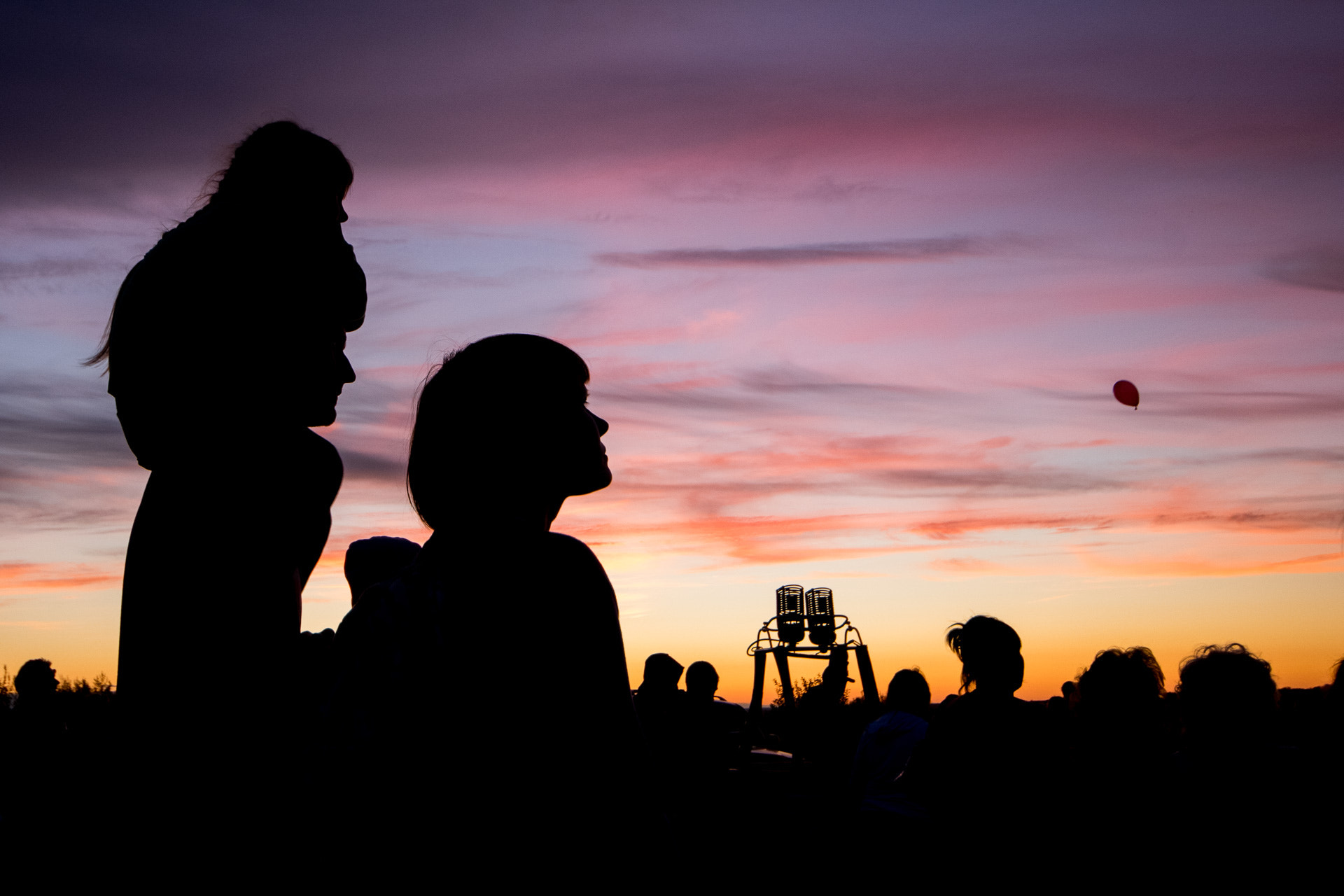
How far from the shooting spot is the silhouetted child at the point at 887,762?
592 cm

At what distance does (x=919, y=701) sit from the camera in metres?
7.37

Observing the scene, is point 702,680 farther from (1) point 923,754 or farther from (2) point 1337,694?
(2) point 1337,694

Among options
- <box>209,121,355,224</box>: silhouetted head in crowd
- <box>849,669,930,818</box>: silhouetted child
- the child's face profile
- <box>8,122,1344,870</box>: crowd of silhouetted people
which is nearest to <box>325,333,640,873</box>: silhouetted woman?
<box>8,122,1344,870</box>: crowd of silhouetted people

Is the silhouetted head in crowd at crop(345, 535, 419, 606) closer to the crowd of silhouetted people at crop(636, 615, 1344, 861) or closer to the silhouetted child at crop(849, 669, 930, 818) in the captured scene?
A: the crowd of silhouetted people at crop(636, 615, 1344, 861)

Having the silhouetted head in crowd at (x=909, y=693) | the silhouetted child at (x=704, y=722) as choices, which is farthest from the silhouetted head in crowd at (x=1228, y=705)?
the silhouetted child at (x=704, y=722)

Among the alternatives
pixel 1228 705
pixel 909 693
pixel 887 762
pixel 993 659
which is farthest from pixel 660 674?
pixel 1228 705

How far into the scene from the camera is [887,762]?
6391 millimetres

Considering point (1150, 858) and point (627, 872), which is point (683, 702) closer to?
point (1150, 858)

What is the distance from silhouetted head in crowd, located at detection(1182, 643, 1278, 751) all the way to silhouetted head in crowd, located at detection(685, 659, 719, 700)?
4.54 metres

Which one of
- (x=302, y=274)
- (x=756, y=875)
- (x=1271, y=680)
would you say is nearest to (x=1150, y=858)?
(x=1271, y=680)

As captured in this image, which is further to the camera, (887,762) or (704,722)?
(704,722)

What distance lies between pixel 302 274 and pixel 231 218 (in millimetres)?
185

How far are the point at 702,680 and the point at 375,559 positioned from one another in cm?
623

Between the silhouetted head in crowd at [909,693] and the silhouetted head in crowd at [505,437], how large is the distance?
20.6ft
